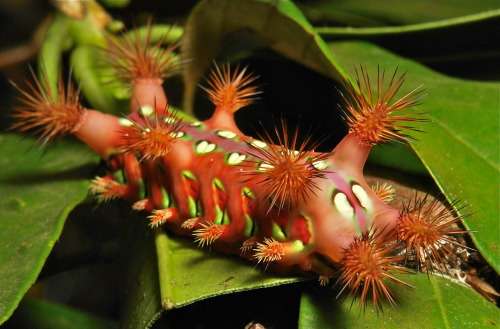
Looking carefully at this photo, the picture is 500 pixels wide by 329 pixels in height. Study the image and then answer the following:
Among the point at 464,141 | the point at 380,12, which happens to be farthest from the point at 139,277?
the point at 380,12

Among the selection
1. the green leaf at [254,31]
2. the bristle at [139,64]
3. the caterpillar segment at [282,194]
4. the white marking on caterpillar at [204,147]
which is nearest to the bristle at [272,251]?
the caterpillar segment at [282,194]

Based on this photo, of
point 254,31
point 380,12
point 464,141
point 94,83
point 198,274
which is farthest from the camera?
point 380,12

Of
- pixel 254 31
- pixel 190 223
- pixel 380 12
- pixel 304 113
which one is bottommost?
pixel 190 223

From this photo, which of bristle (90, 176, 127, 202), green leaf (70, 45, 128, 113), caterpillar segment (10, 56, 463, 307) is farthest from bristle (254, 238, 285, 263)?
green leaf (70, 45, 128, 113)

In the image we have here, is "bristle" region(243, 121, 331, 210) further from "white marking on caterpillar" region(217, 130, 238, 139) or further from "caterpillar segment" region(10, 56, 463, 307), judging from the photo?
"white marking on caterpillar" region(217, 130, 238, 139)

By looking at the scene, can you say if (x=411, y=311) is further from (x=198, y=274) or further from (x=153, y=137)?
(x=153, y=137)

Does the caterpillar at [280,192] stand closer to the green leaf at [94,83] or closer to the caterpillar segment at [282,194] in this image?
the caterpillar segment at [282,194]

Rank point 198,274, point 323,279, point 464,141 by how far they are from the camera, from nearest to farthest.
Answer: point 323,279 < point 198,274 < point 464,141
